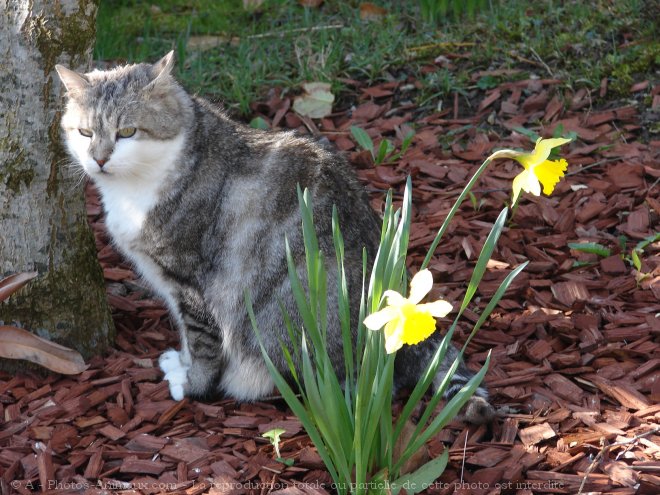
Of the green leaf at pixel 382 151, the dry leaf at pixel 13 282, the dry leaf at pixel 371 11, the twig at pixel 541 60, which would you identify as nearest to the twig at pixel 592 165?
the twig at pixel 541 60

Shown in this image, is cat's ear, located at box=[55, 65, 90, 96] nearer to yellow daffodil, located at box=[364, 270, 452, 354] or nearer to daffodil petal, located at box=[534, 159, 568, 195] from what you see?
yellow daffodil, located at box=[364, 270, 452, 354]

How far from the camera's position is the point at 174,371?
3758 millimetres

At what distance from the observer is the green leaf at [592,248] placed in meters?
4.16

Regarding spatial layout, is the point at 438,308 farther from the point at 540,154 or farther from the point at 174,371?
the point at 174,371

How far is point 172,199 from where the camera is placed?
11.8 feet

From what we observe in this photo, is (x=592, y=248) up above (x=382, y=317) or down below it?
below

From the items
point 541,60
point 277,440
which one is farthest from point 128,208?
point 541,60

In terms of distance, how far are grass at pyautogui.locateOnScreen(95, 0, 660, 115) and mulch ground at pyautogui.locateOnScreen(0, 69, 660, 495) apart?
0.25m

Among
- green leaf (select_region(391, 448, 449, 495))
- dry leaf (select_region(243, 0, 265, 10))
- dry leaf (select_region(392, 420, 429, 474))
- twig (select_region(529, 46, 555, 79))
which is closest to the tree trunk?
dry leaf (select_region(392, 420, 429, 474))

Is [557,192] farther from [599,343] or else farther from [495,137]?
[599,343]

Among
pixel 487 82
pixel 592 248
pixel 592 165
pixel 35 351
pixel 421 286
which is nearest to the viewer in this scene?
pixel 421 286

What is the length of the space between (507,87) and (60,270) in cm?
292

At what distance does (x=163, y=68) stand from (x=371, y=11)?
9.75 ft

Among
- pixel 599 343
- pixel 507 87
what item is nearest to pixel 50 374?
pixel 599 343
